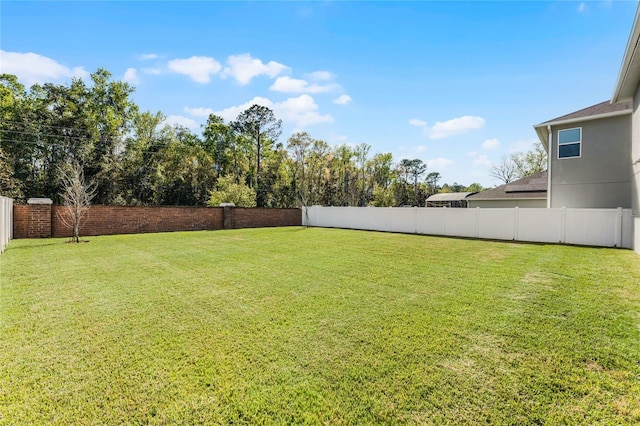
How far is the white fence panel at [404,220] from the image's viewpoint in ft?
49.9

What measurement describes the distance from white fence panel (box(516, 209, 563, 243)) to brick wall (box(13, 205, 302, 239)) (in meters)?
13.4

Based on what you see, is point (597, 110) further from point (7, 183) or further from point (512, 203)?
point (7, 183)

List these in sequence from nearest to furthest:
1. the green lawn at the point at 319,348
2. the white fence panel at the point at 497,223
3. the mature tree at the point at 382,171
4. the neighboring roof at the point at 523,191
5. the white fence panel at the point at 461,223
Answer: the green lawn at the point at 319,348
the white fence panel at the point at 497,223
the white fence panel at the point at 461,223
the neighboring roof at the point at 523,191
the mature tree at the point at 382,171

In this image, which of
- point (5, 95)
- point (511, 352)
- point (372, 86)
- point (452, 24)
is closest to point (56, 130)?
point (5, 95)

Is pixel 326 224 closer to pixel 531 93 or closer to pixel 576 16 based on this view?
pixel 531 93

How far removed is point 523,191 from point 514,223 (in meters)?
6.77

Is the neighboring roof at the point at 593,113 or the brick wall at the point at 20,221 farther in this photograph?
the brick wall at the point at 20,221

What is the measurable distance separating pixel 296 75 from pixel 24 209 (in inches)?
512

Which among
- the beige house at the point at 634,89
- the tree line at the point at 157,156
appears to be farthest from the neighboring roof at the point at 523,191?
the tree line at the point at 157,156

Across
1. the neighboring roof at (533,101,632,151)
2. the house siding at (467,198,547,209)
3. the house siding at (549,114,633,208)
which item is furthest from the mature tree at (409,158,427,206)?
the house siding at (549,114,633,208)

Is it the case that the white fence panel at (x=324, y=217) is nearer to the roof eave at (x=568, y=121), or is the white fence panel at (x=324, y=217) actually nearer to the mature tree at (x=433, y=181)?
the roof eave at (x=568, y=121)

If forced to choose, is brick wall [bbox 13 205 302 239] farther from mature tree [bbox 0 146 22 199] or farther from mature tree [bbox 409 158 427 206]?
mature tree [bbox 409 158 427 206]

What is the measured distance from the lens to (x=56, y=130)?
2123 centimetres

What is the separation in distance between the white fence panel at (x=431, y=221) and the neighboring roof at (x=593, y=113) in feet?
16.5
